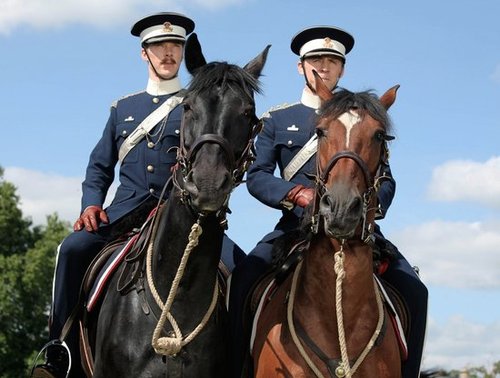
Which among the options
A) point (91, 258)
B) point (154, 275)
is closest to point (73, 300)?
point (91, 258)

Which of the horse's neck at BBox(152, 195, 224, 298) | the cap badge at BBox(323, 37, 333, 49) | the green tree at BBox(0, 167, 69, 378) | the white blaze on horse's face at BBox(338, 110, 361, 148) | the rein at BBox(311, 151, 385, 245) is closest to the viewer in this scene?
the rein at BBox(311, 151, 385, 245)

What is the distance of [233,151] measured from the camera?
878 centimetres

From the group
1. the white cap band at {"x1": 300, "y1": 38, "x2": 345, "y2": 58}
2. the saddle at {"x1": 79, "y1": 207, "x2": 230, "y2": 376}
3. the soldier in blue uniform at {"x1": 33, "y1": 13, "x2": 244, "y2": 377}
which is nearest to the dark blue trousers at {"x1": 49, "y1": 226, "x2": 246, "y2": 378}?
the soldier in blue uniform at {"x1": 33, "y1": 13, "x2": 244, "y2": 377}

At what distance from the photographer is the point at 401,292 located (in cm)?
1015

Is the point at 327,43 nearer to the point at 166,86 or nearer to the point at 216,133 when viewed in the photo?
the point at 166,86

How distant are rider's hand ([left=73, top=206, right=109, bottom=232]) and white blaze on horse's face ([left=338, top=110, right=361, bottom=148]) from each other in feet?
10.9

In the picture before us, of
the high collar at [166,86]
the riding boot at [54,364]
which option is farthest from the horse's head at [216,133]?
the riding boot at [54,364]

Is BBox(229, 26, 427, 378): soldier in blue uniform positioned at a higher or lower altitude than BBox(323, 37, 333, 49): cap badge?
lower

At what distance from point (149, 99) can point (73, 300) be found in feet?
8.10

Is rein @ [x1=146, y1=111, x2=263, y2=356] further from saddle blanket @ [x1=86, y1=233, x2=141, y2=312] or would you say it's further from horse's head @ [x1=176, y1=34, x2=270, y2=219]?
saddle blanket @ [x1=86, y1=233, x2=141, y2=312]

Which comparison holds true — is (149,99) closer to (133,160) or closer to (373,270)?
(133,160)

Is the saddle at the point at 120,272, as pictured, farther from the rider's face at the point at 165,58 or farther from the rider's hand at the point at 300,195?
the rider's face at the point at 165,58

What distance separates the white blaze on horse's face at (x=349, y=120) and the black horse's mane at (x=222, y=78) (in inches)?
35.0

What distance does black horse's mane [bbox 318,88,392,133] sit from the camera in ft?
29.6
